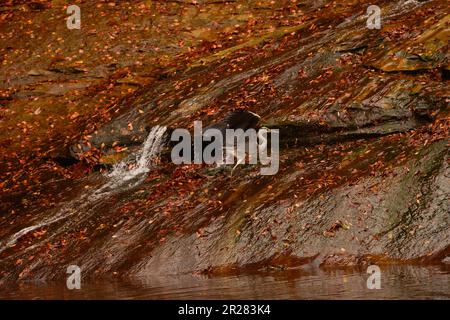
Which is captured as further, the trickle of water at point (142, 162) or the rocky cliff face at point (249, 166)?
the trickle of water at point (142, 162)

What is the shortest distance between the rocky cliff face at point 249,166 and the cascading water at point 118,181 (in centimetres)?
5

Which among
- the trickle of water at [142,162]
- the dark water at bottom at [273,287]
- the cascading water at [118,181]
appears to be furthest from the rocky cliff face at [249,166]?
the dark water at bottom at [273,287]

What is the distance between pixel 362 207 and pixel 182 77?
8223 millimetres

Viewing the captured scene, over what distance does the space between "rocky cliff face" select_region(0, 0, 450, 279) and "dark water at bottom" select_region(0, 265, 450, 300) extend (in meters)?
0.71

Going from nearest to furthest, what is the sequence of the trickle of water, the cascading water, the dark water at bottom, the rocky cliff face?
the dark water at bottom
the rocky cliff face
the cascading water
the trickle of water

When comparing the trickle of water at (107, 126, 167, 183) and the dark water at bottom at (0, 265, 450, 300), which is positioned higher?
the trickle of water at (107, 126, 167, 183)

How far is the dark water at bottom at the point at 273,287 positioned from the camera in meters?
7.68

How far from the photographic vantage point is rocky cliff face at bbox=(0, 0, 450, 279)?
10.7 meters

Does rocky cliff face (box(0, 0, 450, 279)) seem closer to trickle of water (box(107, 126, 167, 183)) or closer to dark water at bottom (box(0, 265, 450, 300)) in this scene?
trickle of water (box(107, 126, 167, 183))

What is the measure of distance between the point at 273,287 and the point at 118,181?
266 inches

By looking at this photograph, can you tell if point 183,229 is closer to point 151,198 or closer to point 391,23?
point 151,198

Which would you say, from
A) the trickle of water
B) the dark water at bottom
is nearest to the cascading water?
the trickle of water

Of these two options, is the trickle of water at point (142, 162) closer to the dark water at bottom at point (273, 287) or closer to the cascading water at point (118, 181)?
the cascading water at point (118, 181)
